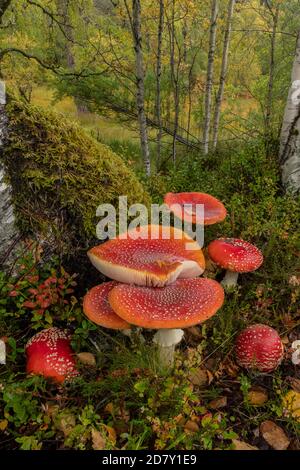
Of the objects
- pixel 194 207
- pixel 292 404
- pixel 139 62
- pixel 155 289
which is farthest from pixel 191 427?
pixel 139 62

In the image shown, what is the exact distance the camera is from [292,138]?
4773mm

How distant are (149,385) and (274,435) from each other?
89cm

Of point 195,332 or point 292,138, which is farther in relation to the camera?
point 292,138

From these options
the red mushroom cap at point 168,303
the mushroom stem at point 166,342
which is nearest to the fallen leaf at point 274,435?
the mushroom stem at point 166,342

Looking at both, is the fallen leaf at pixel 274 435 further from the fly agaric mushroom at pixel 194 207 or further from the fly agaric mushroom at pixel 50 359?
the fly agaric mushroom at pixel 194 207

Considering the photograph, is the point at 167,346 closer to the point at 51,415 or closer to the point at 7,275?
the point at 51,415

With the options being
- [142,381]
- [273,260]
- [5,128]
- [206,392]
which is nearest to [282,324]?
[273,260]

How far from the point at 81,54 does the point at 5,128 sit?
23.0 ft

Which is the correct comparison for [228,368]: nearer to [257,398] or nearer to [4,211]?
[257,398]

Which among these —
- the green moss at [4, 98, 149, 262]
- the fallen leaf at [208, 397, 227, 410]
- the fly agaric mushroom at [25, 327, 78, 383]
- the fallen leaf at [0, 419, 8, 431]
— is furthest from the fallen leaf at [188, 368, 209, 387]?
the green moss at [4, 98, 149, 262]

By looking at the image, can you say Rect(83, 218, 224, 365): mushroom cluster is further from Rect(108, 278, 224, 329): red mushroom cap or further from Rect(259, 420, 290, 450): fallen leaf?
Rect(259, 420, 290, 450): fallen leaf

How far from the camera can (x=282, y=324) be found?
3229 mm

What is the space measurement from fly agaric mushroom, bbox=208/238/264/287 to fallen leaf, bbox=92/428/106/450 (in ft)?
5.32

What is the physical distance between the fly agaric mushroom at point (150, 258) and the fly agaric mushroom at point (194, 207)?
0.59 m
